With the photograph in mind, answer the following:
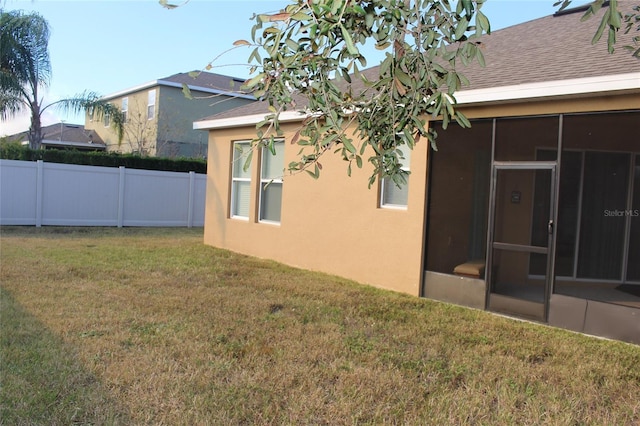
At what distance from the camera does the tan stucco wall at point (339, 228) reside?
7.62 meters

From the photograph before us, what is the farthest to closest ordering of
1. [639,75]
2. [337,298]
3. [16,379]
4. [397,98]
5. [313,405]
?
[337,298], [639,75], [16,379], [313,405], [397,98]

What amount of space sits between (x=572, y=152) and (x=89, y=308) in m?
6.57

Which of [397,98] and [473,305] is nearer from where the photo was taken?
[397,98]

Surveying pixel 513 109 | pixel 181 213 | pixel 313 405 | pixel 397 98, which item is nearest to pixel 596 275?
pixel 513 109

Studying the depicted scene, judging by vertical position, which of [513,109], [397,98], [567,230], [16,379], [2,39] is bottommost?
[16,379]

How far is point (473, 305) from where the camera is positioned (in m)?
6.92

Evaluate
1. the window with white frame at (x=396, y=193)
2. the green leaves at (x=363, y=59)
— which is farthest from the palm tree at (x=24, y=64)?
the green leaves at (x=363, y=59)

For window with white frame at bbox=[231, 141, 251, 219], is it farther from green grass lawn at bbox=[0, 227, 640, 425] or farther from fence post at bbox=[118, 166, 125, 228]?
fence post at bbox=[118, 166, 125, 228]

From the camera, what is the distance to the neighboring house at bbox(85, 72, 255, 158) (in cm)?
2338

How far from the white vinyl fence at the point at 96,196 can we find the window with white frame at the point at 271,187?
6842 millimetres

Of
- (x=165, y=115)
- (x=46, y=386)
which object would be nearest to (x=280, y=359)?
(x=46, y=386)

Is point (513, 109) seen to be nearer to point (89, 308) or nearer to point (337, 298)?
point (337, 298)

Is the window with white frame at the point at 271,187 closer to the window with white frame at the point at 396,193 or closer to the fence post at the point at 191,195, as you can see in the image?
the window with white frame at the point at 396,193

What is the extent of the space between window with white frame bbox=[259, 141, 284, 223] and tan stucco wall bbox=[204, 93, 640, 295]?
16 cm
